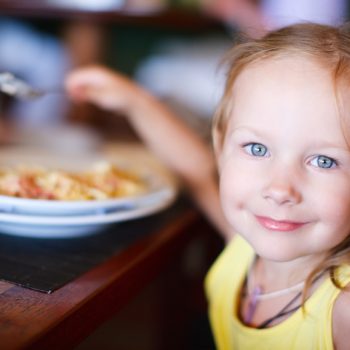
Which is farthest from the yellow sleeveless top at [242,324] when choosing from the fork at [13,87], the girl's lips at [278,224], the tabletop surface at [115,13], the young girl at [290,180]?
the tabletop surface at [115,13]

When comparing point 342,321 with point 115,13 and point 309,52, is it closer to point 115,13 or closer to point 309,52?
point 309,52

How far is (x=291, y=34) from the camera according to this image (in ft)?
2.13

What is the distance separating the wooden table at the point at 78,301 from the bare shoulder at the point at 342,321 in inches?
10.8

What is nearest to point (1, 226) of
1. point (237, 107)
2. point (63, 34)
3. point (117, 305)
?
point (117, 305)

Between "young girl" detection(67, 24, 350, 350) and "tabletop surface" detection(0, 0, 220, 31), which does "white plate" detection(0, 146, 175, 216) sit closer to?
"young girl" detection(67, 24, 350, 350)

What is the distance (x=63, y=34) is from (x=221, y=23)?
0.66 meters

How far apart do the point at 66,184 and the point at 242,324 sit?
13.7 inches

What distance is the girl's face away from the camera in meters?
0.58

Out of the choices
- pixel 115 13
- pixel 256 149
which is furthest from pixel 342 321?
pixel 115 13

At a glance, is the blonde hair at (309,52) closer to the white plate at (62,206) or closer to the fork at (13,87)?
the white plate at (62,206)

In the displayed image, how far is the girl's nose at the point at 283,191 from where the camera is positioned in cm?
57

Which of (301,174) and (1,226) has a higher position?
(301,174)

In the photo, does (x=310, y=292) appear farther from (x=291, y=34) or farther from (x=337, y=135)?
(x=291, y=34)

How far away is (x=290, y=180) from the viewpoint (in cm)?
58
